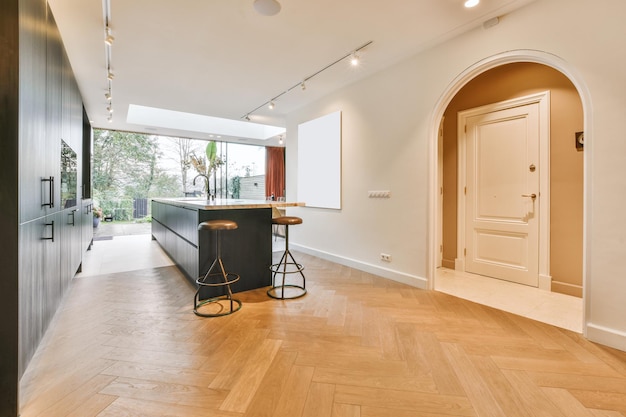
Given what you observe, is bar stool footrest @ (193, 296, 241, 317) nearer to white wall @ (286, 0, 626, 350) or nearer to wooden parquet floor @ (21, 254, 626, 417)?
wooden parquet floor @ (21, 254, 626, 417)

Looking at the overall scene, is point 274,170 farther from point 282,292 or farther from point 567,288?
point 567,288

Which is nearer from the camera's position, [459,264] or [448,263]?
Result: [459,264]

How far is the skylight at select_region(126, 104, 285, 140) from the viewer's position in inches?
247

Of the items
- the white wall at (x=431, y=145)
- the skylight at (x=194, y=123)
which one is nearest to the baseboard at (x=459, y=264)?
the white wall at (x=431, y=145)

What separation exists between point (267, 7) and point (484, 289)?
3.73 m

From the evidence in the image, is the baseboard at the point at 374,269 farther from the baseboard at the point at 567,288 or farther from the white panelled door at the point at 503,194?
the baseboard at the point at 567,288

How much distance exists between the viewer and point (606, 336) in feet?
6.66

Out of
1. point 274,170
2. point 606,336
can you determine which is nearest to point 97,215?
point 274,170

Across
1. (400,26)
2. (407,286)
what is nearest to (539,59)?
(400,26)

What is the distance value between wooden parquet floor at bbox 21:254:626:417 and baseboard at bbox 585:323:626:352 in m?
0.07

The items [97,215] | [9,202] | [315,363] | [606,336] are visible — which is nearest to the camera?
[9,202]

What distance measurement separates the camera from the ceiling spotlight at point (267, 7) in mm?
2414

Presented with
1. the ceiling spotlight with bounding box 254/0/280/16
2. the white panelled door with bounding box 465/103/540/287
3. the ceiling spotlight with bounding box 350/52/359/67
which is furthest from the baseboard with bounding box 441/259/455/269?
the ceiling spotlight with bounding box 254/0/280/16

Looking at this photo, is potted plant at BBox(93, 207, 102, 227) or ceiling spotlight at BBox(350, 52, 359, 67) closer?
ceiling spotlight at BBox(350, 52, 359, 67)
